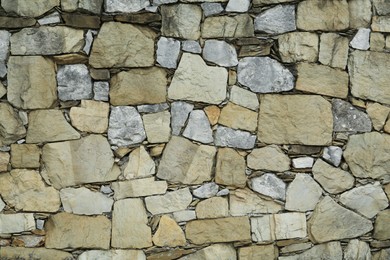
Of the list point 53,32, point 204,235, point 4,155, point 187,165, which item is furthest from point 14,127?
point 204,235

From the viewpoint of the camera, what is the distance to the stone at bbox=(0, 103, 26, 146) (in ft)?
10.7

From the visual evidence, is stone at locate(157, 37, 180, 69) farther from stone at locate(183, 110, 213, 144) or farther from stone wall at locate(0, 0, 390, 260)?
stone at locate(183, 110, 213, 144)

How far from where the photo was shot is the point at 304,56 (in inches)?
132

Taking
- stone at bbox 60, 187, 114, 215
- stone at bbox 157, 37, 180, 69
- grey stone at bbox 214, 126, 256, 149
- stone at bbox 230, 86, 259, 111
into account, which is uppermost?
stone at bbox 157, 37, 180, 69

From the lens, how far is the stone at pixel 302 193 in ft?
11.2

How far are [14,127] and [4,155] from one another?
0.61ft

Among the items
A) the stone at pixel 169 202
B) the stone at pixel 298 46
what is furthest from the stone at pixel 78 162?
the stone at pixel 298 46

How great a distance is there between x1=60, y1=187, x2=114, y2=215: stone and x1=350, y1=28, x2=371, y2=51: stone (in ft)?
5.84

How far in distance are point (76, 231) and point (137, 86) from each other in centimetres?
97

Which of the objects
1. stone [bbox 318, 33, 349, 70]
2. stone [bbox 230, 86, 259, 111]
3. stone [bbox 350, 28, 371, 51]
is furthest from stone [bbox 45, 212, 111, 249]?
stone [bbox 350, 28, 371, 51]

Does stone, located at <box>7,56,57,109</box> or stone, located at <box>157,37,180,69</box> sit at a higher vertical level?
stone, located at <box>157,37,180,69</box>

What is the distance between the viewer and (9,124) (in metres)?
3.26

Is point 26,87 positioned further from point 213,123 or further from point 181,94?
point 213,123

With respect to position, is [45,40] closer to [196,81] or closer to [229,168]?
[196,81]
